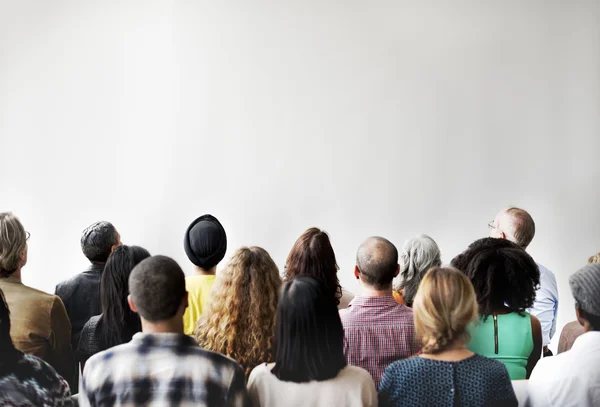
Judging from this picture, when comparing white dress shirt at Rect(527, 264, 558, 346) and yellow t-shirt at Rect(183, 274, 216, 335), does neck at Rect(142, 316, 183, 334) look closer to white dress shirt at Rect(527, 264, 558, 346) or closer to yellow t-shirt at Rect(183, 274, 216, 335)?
yellow t-shirt at Rect(183, 274, 216, 335)

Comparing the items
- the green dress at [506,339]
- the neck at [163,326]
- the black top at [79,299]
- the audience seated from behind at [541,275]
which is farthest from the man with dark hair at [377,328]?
the black top at [79,299]

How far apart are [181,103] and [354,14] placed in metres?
1.61

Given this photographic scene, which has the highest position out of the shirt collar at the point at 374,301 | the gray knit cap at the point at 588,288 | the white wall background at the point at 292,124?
the white wall background at the point at 292,124

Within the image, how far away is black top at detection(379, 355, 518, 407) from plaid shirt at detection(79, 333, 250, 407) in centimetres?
49

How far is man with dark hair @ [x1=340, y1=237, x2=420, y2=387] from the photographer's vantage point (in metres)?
2.41

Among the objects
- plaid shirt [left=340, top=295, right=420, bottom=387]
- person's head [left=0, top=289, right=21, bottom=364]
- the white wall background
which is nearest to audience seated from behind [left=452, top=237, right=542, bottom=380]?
plaid shirt [left=340, top=295, right=420, bottom=387]

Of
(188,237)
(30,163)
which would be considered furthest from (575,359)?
(30,163)

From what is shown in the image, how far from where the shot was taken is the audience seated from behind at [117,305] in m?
2.50

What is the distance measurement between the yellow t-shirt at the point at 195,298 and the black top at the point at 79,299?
51cm

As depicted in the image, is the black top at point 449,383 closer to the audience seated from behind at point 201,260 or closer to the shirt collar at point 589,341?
the shirt collar at point 589,341

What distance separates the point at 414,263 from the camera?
321cm

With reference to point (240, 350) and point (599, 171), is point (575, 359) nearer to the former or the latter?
point (240, 350)

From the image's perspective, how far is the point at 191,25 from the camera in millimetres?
5297

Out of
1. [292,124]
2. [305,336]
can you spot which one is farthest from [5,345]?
[292,124]
